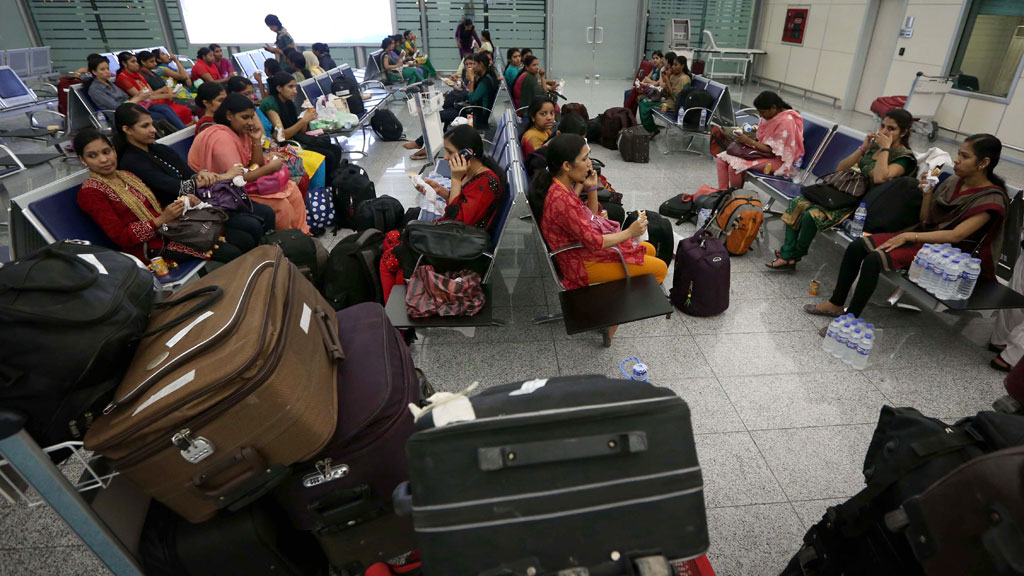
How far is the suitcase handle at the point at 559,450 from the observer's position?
0.98 metres

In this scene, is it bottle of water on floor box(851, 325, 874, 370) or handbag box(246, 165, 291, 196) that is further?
handbag box(246, 165, 291, 196)

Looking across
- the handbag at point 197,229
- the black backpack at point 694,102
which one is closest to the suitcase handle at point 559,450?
the handbag at point 197,229

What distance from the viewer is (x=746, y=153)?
5.02 metres

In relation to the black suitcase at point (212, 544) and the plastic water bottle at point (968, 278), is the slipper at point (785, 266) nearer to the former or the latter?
the plastic water bottle at point (968, 278)

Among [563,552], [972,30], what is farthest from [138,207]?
[972,30]

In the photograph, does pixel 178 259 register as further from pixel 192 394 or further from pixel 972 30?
pixel 972 30

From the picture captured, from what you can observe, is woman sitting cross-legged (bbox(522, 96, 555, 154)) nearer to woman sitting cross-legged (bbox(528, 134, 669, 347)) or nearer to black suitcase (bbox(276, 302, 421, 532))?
woman sitting cross-legged (bbox(528, 134, 669, 347))

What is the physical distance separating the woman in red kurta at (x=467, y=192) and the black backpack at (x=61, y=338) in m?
1.69

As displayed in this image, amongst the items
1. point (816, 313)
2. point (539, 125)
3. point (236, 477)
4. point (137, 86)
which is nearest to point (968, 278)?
point (816, 313)

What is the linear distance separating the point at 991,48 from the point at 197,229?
33.2ft

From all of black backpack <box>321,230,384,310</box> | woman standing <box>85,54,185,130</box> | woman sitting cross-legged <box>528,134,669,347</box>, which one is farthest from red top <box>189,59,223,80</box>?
woman sitting cross-legged <box>528,134,669,347</box>

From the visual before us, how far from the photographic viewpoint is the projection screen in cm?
1388

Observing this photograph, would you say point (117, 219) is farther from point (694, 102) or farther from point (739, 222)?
point (694, 102)

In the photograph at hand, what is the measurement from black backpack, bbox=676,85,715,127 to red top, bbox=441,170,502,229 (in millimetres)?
4830
